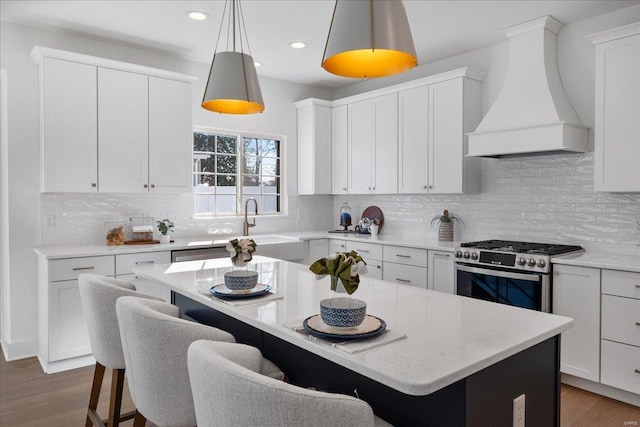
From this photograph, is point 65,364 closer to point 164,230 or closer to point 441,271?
point 164,230

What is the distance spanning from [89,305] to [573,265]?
3.12 m

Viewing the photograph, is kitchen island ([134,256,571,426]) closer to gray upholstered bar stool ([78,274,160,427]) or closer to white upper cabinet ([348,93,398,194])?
gray upholstered bar stool ([78,274,160,427])

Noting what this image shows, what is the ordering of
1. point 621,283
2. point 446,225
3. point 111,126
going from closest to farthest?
point 621,283
point 111,126
point 446,225

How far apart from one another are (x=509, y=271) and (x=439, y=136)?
1585mm

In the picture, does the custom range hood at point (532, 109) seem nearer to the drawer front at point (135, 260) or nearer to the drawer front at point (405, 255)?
the drawer front at point (405, 255)

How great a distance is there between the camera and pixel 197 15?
3762 millimetres

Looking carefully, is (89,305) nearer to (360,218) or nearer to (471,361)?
(471,361)

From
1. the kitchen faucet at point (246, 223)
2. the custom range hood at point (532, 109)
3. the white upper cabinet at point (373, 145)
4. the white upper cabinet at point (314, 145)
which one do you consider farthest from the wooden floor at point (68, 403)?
the white upper cabinet at point (314, 145)

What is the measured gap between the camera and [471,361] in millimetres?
1312

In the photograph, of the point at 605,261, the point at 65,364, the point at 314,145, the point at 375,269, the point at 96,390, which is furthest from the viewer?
the point at 314,145

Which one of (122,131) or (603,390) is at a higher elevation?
(122,131)

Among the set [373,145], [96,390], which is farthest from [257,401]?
[373,145]

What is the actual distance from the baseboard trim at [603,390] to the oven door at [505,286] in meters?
0.58

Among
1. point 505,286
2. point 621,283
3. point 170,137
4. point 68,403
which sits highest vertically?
point 170,137
